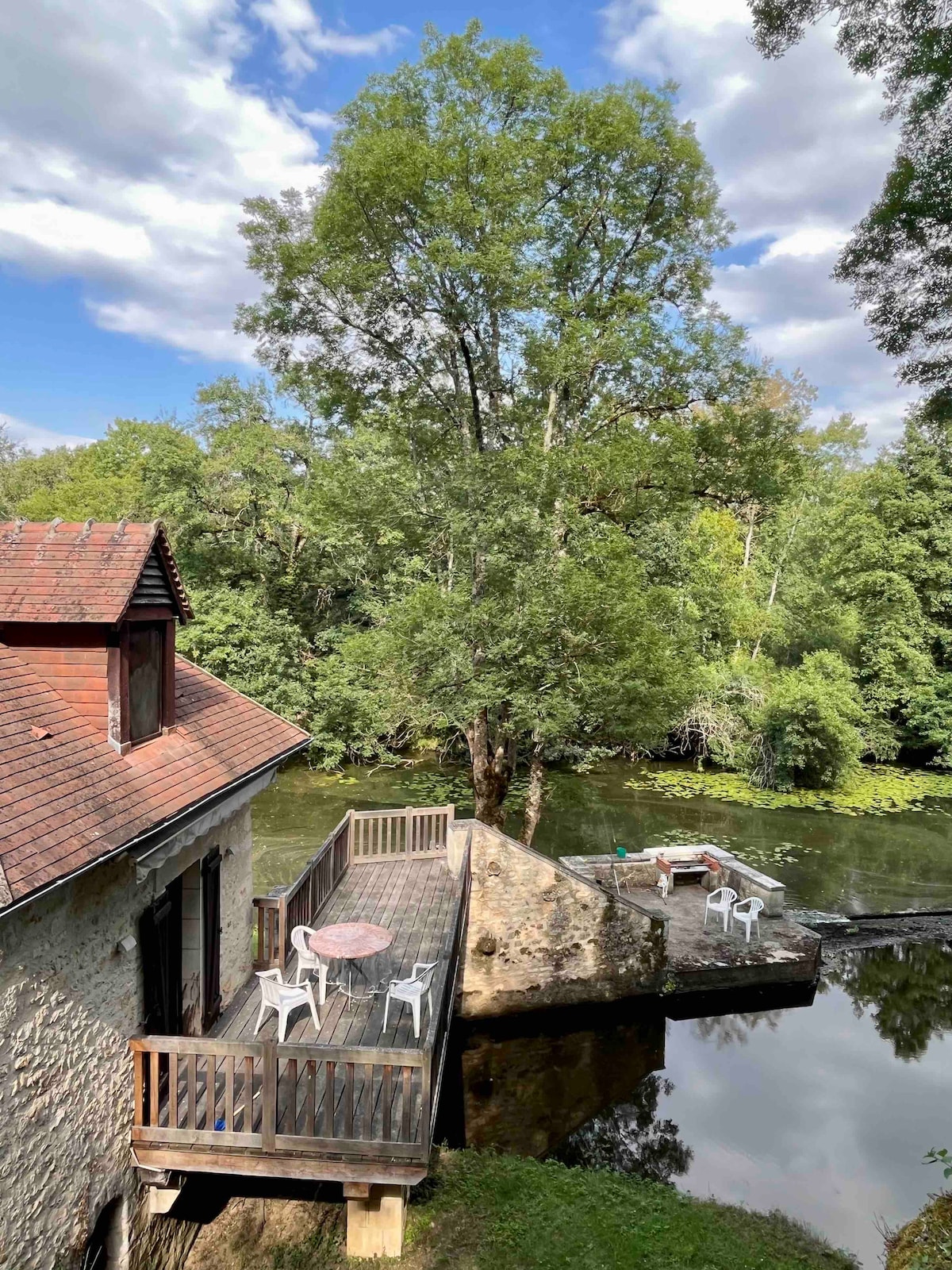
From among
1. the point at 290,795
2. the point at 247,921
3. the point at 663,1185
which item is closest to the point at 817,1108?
the point at 663,1185

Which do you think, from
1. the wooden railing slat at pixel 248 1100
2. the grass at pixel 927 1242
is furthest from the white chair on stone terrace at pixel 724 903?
the wooden railing slat at pixel 248 1100

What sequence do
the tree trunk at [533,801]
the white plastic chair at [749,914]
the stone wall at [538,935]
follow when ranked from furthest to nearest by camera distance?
the tree trunk at [533,801]
the white plastic chair at [749,914]
the stone wall at [538,935]

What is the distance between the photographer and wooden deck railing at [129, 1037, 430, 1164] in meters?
5.94

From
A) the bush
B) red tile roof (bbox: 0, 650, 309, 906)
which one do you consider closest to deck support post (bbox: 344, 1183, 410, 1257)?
red tile roof (bbox: 0, 650, 309, 906)

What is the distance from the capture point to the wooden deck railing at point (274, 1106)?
5.94m

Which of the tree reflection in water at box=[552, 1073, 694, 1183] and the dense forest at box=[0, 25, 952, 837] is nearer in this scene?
the tree reflection in water at box=[552, 1073, 694, 1183]

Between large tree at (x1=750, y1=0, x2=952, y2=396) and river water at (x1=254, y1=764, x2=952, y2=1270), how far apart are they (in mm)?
10507

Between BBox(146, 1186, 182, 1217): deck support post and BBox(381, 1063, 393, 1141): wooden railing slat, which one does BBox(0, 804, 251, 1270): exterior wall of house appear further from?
BBox(381, 1063, 393, 1141): wooden railing slat

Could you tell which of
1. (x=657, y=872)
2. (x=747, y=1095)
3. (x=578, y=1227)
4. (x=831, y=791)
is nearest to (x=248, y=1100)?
(x=578, y=1227)

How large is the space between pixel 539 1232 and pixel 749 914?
25.2 ft

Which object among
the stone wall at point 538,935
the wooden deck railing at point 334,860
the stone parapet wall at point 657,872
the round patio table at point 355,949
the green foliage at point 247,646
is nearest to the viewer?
the round patio table at point 355,949

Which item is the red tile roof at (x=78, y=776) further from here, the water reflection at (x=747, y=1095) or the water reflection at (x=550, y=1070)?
the water reflection at (x=747, y=1095)

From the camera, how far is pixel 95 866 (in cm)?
520

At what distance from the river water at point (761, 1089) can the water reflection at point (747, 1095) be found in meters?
0.02
